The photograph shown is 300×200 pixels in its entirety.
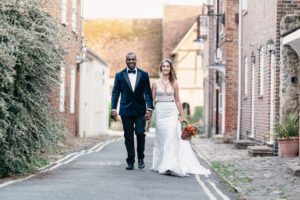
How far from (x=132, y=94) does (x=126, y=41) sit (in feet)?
134

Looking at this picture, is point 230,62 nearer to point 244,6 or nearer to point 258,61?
point 244,6

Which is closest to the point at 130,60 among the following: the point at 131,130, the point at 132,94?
the point at 132,94

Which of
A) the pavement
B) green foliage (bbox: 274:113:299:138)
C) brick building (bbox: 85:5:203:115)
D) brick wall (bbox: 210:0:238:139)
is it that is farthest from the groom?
brick building (bbox: 85:5:203:115)

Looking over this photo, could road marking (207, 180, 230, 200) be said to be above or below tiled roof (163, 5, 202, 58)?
below

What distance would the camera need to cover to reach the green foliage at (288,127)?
512 inches

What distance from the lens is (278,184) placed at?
334 inches

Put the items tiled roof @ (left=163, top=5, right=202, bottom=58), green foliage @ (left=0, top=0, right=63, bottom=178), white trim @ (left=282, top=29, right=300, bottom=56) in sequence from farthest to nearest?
1. tiled roof @ (left=163, top=5, right=202, bottom=58)
2. white trim @ (left=282, top=29, right=300, bottom=56)
3. green foliage @ (left=0, top=0, right=63, bottom=178)

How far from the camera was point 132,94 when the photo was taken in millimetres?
9531

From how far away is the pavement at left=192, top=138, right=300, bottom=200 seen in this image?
7.56m

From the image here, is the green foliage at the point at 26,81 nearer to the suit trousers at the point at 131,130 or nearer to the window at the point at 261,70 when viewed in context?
the suit trousers at the point at 131,130

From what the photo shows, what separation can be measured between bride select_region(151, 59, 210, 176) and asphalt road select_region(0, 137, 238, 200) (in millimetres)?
359

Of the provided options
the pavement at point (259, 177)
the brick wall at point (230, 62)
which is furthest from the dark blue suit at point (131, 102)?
the brick wall at point (230, 62)

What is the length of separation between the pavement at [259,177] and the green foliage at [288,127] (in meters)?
0.63

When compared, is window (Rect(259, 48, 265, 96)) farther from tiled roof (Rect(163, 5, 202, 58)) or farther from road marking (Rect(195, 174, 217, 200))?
tiled roof (Rect(163, 5, 202, 58))
